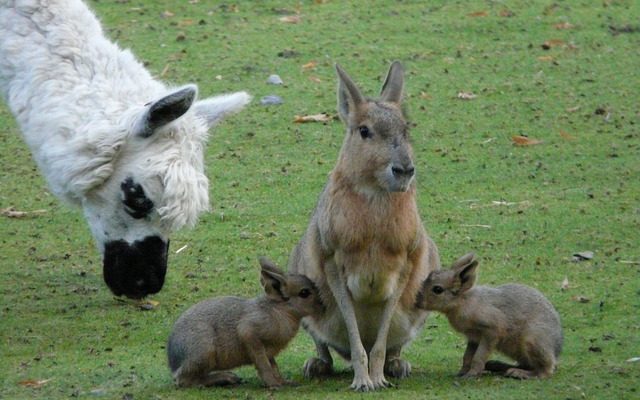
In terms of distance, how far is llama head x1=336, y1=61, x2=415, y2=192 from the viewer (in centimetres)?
721

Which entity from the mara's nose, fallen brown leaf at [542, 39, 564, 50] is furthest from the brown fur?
fallen brown leaf at [542, 39, 564, 50]

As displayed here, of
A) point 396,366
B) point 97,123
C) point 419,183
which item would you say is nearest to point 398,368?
point 396,366

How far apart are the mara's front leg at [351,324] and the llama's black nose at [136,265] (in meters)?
1.49

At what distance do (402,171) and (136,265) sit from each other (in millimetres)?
2270

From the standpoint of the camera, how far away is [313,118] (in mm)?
13555

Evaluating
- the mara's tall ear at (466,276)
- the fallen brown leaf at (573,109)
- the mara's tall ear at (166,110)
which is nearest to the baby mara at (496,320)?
the mara's tall ear at (466,276)

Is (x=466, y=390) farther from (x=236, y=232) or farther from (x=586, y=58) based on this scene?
(x=586, y=58)

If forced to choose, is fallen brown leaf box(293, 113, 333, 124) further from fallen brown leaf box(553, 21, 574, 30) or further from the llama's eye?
the llama's eye

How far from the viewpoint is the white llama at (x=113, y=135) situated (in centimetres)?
835

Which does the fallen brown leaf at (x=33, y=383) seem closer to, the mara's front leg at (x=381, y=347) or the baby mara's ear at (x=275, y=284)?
the baby mara's ear at (x=275, y=284)

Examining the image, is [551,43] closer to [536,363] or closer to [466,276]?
[466,276]

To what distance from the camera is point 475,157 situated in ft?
41.3

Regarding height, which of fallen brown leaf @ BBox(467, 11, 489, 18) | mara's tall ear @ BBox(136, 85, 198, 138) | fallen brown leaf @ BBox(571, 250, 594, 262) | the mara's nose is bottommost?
fallen brown leaf @ BBox(467, 11, 489, 18)

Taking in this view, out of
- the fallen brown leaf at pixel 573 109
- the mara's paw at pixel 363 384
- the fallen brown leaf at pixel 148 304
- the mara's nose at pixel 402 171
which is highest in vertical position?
the mara's nose at pixel 402 171
